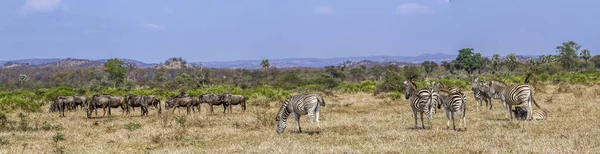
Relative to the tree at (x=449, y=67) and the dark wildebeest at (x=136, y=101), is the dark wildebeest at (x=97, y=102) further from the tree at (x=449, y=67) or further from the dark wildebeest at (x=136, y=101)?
the tree at (x=449, y=67)

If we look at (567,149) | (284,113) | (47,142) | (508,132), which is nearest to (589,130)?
(508,132)

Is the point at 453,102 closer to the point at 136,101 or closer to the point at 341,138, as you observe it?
the point at 341,138

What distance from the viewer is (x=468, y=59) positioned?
332 feet

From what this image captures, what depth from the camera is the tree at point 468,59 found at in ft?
332

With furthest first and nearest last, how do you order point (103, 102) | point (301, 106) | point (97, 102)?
point (103, 102)
point (97, 102)
point (301, 106)

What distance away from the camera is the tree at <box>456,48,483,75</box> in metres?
101

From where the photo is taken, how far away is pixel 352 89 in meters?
48.9

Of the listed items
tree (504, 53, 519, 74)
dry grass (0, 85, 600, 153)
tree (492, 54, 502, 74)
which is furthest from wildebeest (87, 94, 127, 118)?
tree (492, 54, 502, 74)

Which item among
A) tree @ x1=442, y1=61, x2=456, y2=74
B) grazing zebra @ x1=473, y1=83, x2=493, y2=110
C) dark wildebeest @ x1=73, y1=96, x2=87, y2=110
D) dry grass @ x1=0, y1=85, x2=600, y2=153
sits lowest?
tree @ x1=442, y1=61, x2=456, y2=74

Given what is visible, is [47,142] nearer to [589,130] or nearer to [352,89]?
[589,130]

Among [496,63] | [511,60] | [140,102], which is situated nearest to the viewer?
[140,102]

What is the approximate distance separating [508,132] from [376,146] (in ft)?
13.5

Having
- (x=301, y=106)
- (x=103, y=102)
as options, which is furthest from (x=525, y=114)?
(x=103, y=102)

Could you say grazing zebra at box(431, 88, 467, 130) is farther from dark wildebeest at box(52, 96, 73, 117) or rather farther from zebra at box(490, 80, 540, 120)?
dark wildebeest at box(52, 96, 73, 117)
